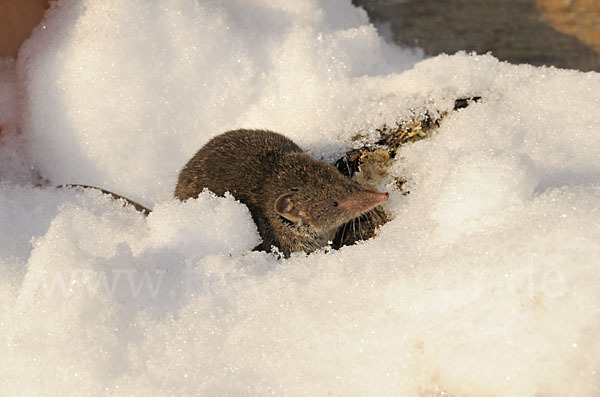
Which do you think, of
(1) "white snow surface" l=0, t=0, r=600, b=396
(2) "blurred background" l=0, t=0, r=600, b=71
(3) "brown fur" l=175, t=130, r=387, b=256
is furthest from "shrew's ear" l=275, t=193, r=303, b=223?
A: (2) "blurred background" l=0, t=0, r=600, b=71

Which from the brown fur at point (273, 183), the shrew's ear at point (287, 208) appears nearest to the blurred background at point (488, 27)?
the brown fur at point (273, 183)

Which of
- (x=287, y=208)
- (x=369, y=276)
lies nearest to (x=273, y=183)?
(x=287, y=208)

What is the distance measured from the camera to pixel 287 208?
2104 mm

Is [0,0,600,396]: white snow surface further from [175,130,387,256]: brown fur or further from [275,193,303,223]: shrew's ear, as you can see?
[275,193,303,223]: shrew's ear

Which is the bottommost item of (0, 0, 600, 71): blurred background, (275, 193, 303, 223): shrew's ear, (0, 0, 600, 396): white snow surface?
(275, 193, 303, 223): shrew's ear

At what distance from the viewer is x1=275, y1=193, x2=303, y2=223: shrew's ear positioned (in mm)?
2092

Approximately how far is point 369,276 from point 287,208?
2.58ft

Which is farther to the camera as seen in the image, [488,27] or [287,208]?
[488,27]

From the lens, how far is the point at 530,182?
4.46 ft

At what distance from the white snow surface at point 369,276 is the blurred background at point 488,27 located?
609 millimetres

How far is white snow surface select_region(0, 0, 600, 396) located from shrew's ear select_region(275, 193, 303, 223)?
→ 0.85 feet

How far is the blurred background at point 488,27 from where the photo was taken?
2.36 metres

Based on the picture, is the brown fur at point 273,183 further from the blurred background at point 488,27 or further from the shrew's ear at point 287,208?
the blurred background at point 488,27

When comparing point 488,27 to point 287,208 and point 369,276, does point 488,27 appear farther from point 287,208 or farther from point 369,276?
point 369,276
